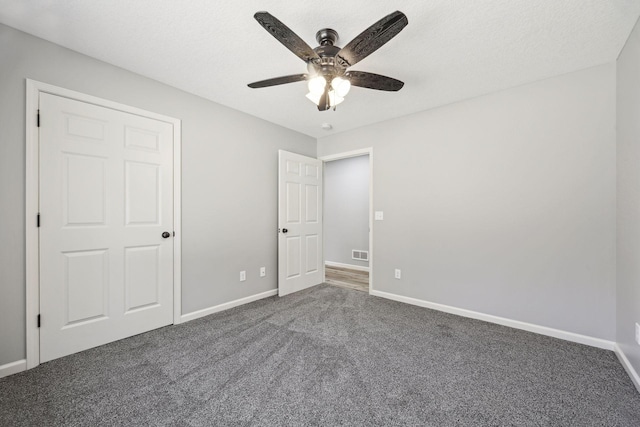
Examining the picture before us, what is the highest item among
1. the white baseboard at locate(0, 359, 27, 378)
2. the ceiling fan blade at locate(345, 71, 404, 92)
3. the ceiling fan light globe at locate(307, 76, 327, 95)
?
the ceiling fan blade at locate(345, 71, 404, 92)

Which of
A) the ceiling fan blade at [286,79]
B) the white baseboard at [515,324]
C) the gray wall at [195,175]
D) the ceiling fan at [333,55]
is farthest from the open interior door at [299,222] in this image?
the ceiling fan at [333,55]

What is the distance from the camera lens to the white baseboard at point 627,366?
1725 millimetres

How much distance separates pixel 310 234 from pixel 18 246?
Result: 9.83 feet

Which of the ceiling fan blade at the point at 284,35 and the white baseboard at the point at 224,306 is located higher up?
the ceiling fan blade at the point at 284,35

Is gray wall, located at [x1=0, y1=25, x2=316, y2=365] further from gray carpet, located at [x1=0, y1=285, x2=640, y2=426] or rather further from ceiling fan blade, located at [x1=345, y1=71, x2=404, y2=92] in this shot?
ceiling fan blade, located at [x1=345, y1=71, x2=404, y2=92]

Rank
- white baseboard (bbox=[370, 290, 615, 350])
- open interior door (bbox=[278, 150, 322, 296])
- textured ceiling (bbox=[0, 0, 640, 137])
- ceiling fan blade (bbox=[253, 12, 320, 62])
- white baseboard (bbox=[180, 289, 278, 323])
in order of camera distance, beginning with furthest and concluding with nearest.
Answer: open interior door (bbox=[278, 150, 322, 296]) → white baseboard (bbox=[180, 289, 278, 323]) → white baseboard (bbox=[370, 290, 615, 350]) → textured ceiling (bbox=[0, 0, 640, 137]) → ceiling fan blade (bbox=[253, 12, 320, 62])

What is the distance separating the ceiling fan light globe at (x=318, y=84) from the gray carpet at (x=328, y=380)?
2.07m

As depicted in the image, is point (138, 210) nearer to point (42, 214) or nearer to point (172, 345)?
point (42, 214)

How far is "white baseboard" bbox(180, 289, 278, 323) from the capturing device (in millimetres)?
2791

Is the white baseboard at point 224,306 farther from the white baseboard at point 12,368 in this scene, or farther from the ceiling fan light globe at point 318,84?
the ceiling fan light globe at point 318,84

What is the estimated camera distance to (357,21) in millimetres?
1768

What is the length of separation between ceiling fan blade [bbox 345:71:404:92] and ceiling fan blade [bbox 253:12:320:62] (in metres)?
0.33

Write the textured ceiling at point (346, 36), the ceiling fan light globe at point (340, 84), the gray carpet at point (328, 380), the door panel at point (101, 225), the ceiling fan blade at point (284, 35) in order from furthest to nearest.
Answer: the door panel at point (101, 225) < the ceiling fan light globe at point (340, 84) < the textured ceiling at point (346, 36) < the gray carpet at point (328, 380) < the ceiling fan blade at point (284, 35)

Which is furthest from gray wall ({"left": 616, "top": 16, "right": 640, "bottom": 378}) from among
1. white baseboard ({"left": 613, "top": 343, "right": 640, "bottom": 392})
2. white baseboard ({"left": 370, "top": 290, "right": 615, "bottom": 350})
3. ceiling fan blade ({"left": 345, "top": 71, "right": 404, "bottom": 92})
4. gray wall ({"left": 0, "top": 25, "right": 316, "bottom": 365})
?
gray wall ({"left": 0, "top": 25, "right": 316, "bottom": 365})
